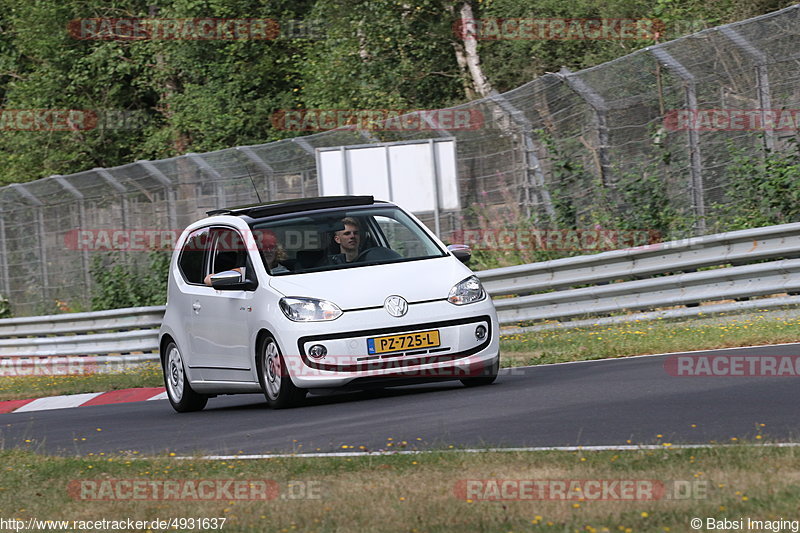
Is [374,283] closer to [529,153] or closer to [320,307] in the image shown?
[320,307]

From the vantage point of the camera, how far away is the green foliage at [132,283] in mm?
26625

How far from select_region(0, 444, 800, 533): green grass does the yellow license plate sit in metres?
2.64

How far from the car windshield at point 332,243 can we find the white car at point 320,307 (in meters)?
0.01

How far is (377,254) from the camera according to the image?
11.3 metres

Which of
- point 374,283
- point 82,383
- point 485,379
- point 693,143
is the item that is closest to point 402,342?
point 374,283

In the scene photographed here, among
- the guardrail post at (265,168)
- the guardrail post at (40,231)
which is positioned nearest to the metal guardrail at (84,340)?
the guardrail post at (265,168)

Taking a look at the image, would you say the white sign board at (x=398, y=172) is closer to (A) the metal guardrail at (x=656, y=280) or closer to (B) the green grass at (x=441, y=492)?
(A) the metal guardrail at (x=656, y=280)

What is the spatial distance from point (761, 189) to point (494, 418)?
9.30 metres

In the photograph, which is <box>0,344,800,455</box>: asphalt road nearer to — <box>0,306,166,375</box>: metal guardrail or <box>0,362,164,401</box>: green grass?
<box>0,362,164,401</box>: green grass

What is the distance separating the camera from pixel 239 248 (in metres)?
11.6

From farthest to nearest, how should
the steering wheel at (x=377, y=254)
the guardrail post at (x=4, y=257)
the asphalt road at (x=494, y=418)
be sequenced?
the guardrail post at (x=4, y=257) < the steering wheel at (x=377, y=254) < the asphalt road at (x=494, y=418)

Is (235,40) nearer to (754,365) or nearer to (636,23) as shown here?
(636,23)

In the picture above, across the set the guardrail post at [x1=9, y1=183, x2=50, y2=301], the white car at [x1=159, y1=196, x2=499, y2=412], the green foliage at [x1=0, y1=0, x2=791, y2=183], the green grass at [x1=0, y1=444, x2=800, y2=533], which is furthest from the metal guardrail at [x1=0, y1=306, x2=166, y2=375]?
the green grass at [x1=0, y1=444, x2=800, y2=533]

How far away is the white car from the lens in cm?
1043
